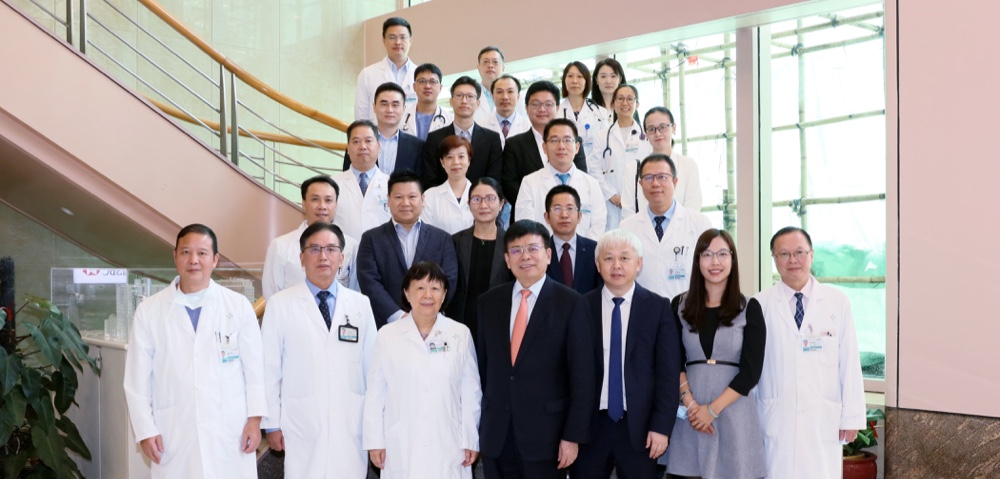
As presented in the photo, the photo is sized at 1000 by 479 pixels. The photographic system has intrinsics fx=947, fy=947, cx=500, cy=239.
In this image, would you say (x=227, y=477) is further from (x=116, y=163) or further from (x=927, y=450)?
(x=927, y=450)

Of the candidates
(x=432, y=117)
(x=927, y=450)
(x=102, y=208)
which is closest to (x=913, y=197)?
(x=927, y=450)

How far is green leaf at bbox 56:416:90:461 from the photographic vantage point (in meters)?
4.70

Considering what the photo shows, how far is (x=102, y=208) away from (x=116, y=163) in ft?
1.52

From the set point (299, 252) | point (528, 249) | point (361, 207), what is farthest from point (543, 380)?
point (361, 207)

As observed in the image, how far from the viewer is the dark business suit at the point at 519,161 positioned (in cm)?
548

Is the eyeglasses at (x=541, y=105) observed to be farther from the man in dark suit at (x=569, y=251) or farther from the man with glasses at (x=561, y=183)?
the man in dark suit at (x=569, y=251)

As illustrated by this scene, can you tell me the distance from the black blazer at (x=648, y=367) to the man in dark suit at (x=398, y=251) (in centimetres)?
95

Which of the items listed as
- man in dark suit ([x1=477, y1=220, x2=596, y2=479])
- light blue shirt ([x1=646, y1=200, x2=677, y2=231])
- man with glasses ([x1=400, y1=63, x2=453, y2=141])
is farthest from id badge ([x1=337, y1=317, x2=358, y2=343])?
man with glasses ([x1=400, y1=63, x2=453, y2=141])

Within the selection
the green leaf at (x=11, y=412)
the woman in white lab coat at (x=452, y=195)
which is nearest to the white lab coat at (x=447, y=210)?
the woman in white lab coat at (x=452, y=195)

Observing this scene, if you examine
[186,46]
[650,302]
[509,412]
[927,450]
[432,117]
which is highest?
[186,46]

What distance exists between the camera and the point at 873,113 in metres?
7.45

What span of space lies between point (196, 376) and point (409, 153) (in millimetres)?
2159

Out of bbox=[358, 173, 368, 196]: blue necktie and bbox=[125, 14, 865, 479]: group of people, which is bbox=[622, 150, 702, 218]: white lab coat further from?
bbox=[358, 173, 368, 196]: blue necktie

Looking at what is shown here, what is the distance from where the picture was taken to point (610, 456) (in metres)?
3.80
